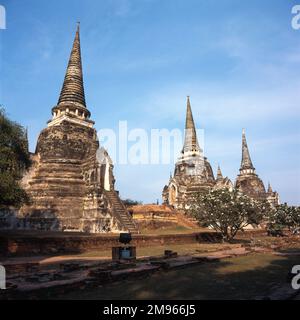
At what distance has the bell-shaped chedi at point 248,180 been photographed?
5422 cm

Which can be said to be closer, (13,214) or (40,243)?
(40,243)

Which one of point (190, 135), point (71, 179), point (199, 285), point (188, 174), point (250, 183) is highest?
point (190, 135)

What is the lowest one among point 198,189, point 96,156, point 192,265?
point 192,265

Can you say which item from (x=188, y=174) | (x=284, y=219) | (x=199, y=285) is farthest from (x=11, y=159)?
(x=188, y=174)

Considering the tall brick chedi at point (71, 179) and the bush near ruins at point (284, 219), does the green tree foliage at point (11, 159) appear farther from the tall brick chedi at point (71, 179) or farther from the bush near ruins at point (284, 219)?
the bush near ruins at point (284, 219)

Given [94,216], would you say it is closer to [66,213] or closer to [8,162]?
[66,213]

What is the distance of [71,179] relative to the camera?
25.9 m

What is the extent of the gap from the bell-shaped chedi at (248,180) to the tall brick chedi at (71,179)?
32.6 metres

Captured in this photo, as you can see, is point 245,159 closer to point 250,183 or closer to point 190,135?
point 250,183

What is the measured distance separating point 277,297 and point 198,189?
35.1 m

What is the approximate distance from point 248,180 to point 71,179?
127ft
